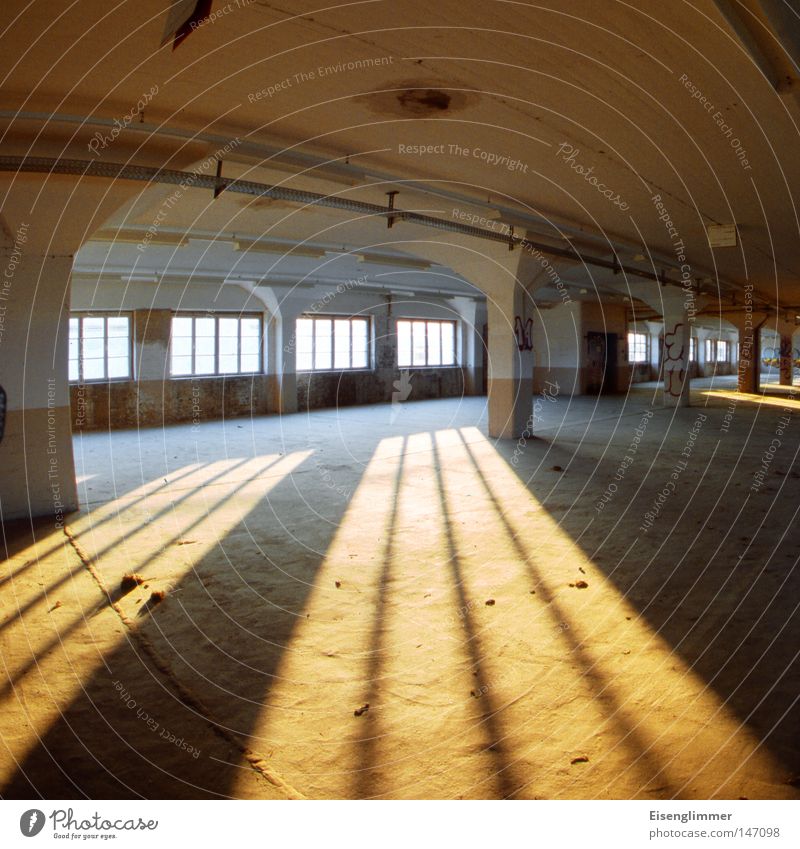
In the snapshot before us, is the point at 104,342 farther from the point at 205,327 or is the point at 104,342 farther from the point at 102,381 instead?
the point at 205,327

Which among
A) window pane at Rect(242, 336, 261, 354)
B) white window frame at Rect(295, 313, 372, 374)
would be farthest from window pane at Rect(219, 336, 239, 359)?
white window frame at Rect(295, 313, 372, 374)

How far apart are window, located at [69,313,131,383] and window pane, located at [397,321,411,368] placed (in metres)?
10.8

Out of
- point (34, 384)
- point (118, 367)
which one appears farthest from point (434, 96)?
point (118, 367)

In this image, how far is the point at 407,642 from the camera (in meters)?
4.46

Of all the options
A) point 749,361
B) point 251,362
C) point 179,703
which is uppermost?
point 749,361

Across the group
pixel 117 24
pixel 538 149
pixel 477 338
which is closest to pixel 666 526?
pixel 538 149

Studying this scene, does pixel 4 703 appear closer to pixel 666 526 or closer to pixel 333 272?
pixel 666 526

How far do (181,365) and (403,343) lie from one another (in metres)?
9.50

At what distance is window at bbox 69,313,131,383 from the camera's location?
17.2 m

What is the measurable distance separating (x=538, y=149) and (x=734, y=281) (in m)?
18.1

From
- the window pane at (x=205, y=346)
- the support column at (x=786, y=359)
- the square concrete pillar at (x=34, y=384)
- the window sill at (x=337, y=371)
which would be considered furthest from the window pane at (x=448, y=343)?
the support column at (x=786, y=359)

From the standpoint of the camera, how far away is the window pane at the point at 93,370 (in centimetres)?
1747

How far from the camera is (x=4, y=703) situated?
364cm

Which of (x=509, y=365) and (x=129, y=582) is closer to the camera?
(x=129, y=582)
